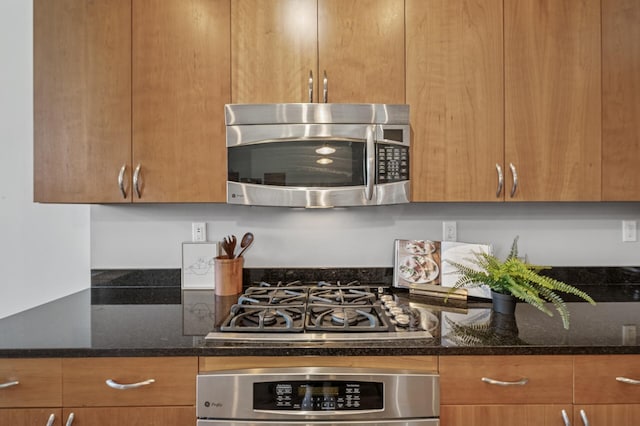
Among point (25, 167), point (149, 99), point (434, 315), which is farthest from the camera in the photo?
point (25, 167)

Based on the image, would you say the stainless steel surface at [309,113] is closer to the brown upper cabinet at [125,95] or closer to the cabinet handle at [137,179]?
the brown upper cabinet at [125,95]

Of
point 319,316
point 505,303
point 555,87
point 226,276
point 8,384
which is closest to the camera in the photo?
point 8,384

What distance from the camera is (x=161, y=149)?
1.48 meters

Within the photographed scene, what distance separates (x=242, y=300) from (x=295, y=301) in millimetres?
210

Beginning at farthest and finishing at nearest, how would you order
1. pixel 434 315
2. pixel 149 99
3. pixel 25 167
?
pixel 25 167 → pixel 149 99 → pixel 434 315

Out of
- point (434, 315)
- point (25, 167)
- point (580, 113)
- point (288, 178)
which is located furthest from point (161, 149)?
point (580, 113)

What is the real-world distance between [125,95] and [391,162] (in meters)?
1.09

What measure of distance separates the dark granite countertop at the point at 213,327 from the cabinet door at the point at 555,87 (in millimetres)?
585

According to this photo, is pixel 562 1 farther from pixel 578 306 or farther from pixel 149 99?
pixel 149 99

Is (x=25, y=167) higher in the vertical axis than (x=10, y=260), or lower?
higher

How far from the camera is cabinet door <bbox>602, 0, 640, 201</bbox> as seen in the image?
147 cm

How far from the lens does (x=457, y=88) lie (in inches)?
58.0

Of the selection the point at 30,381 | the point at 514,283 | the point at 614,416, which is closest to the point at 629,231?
the point at 514,283

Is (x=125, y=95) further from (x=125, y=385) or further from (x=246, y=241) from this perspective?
(x=125, y=385)
